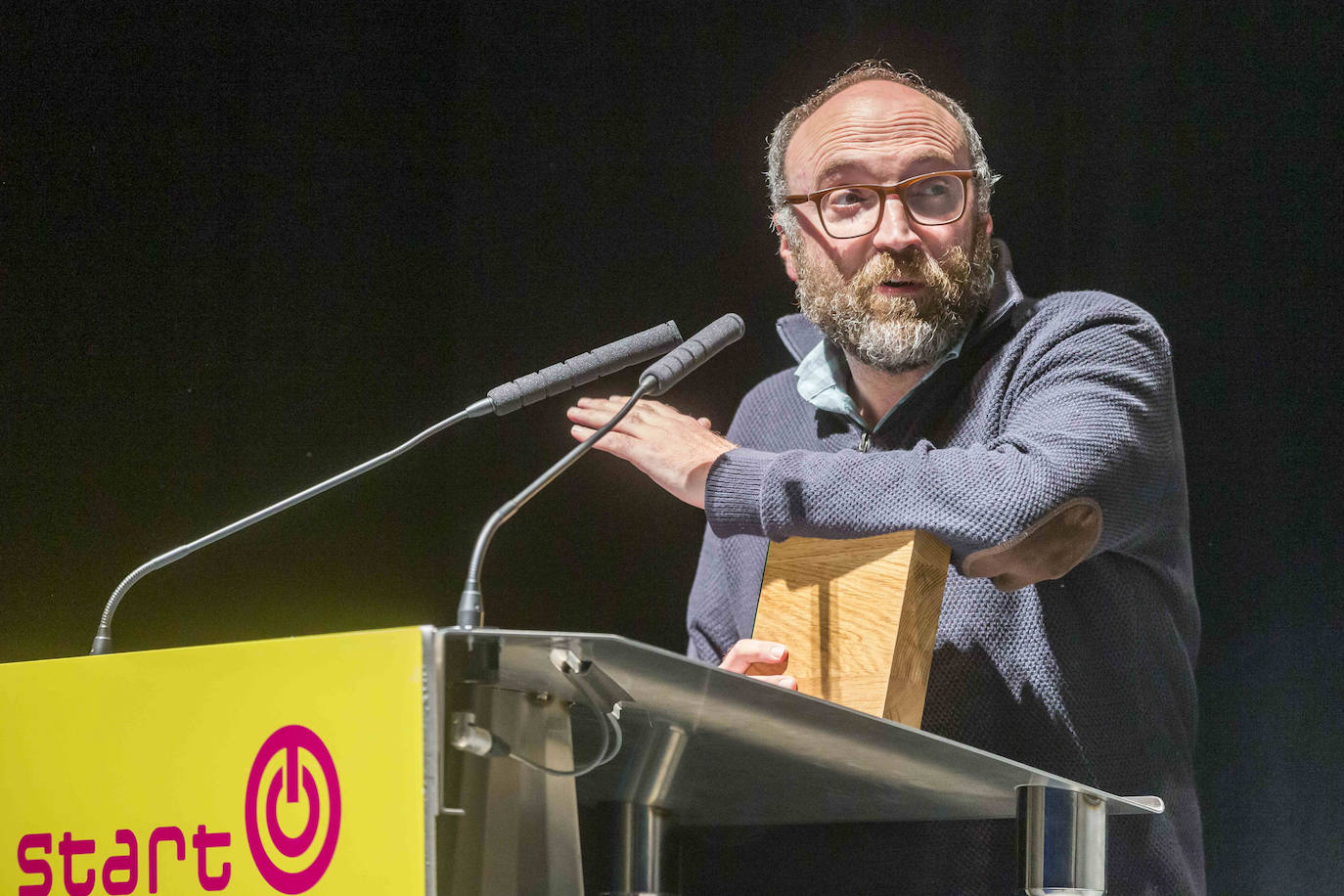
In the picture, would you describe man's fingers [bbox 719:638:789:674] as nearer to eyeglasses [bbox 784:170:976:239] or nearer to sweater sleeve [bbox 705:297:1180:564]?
sweater sleeve [bbox 705:297:1180:564]

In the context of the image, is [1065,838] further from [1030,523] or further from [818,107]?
[818,107]

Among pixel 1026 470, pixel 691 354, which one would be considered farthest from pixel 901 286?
pixel 691 354

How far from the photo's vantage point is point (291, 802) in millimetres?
896

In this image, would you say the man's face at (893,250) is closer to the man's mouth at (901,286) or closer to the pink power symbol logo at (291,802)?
the man's mouth at (901,286)

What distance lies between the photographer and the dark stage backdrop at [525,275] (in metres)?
1.97

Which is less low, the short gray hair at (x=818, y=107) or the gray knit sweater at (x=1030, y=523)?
the short gray hair at (x=818, y=107)

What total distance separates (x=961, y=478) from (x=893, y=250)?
585mm

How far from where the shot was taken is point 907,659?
4.67 ft

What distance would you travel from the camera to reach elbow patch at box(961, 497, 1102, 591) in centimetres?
146

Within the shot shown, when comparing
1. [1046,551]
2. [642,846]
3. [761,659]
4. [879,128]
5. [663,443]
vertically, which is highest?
[879,128]

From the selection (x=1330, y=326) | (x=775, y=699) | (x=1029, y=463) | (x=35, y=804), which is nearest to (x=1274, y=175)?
(x=1330, y=326)

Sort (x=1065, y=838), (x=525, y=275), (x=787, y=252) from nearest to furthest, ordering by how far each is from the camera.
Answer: (x=1065, y=838)
(x=787, y=252)
(x=525, y=275)

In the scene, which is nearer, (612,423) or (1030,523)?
(612,423)

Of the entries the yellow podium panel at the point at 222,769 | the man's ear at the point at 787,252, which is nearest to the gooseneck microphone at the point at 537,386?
the yellow podium panel at the point at 222,769
